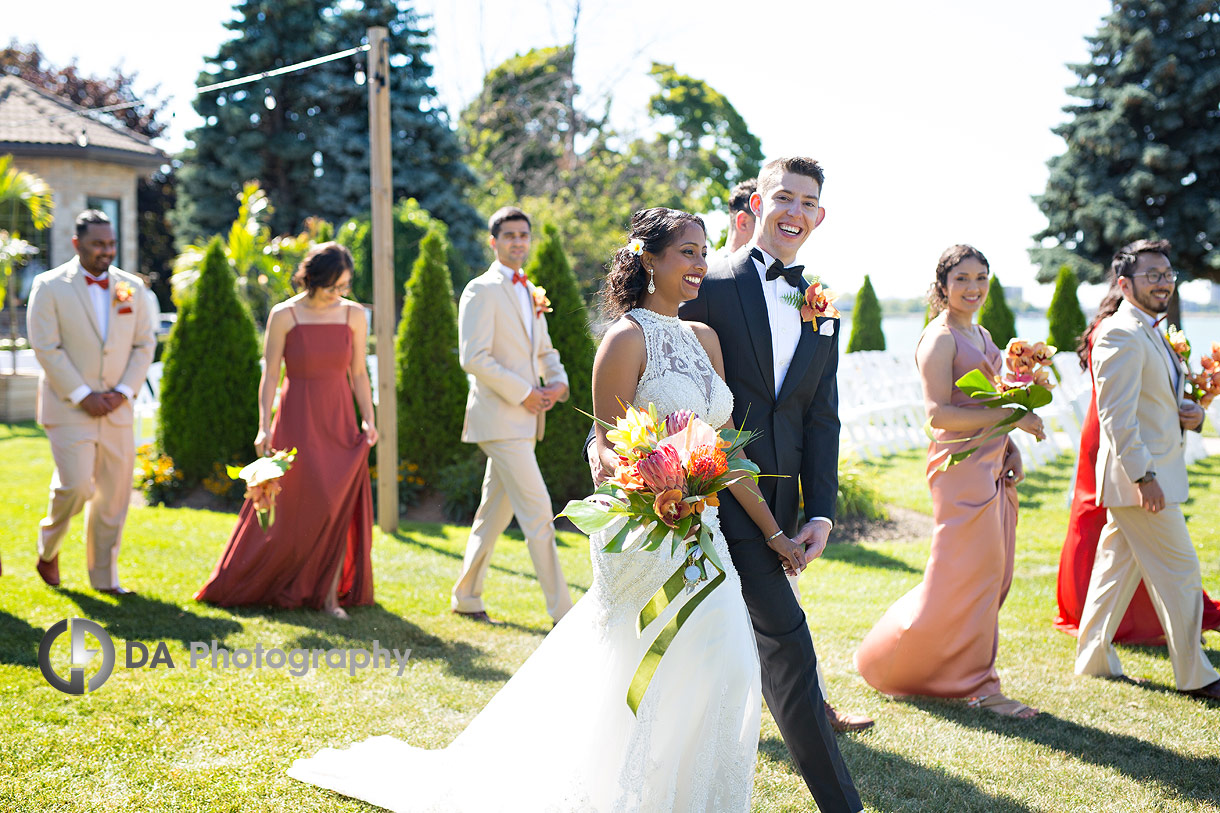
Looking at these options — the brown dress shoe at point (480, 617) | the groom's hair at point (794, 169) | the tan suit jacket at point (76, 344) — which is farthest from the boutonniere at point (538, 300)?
the groom's hair at point (794, 169)

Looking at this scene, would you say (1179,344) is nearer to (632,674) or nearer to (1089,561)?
(1089,561)

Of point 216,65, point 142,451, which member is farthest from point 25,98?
point 142,451

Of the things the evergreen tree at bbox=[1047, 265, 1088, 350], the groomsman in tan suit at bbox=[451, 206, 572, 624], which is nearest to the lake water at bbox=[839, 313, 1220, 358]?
the evergreen tree at bbox=[1047, 265, 1088, 350]

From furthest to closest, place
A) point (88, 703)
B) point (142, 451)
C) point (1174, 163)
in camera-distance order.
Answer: point (1174, 163), point (142, 451), point (88, 703)

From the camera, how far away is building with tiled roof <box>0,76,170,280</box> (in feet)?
81.5

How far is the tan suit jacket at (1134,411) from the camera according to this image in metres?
4.98

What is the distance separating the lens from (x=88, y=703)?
4.52 m

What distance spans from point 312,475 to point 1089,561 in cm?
474

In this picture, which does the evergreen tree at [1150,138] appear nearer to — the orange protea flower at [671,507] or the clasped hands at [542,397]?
the clasped hands at [542,397]

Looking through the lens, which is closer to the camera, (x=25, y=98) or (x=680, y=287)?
(x=680, y=287)

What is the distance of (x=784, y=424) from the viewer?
11.6 ft

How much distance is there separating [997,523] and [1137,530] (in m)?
0.83

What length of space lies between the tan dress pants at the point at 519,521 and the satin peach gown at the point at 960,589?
210 centimetres

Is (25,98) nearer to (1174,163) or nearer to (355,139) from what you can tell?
A: (355,139)
